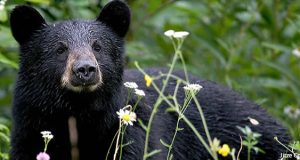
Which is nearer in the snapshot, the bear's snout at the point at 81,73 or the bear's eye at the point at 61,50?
the bear's snout at the point at 81,73

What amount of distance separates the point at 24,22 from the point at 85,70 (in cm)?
99

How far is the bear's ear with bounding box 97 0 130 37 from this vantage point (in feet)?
28.2

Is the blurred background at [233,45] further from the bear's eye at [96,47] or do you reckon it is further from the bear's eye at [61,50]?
the bear's eye at [61,50]

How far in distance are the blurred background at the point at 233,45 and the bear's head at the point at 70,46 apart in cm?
281

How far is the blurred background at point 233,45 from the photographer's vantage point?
462 inches

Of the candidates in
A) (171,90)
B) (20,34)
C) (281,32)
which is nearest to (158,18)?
(281,32)

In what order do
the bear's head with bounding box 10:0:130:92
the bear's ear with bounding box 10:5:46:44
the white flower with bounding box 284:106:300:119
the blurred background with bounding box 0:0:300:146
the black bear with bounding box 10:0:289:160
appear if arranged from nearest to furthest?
the bear's head with bounding box 10:0:130:92 < the black bear with bounding box 10:0:289:160 < the bear's ear with bounding box 10:5:46:44 < the white flower with bounding box 284:106:300:119 < the blurred background with bounding box 0:0:300:146

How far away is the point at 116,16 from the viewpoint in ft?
28.3

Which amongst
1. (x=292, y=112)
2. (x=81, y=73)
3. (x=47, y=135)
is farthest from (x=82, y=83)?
(x=292, y=112)

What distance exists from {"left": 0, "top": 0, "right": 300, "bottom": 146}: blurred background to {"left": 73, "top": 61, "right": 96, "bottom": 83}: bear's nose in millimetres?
3706

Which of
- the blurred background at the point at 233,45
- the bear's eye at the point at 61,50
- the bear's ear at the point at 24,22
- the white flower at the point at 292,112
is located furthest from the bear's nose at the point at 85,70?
the white flower at the point at 292,112

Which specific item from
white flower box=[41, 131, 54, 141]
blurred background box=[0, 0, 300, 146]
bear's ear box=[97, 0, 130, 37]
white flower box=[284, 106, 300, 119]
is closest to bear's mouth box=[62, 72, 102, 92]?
white flower box=[41, 131, 54, 141]

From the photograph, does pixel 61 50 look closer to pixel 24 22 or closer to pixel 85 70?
pixel 24 22

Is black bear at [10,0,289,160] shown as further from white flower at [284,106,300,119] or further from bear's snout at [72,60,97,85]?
white flower at [284,106,300,119]
